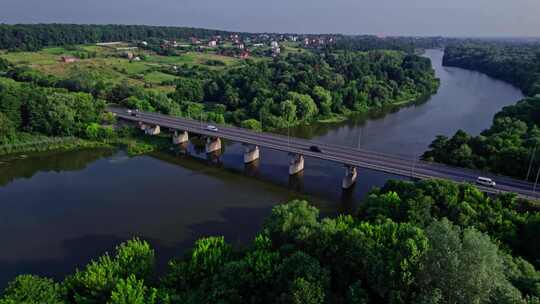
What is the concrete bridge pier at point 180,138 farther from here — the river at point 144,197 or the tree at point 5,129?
the tree at point 5,129

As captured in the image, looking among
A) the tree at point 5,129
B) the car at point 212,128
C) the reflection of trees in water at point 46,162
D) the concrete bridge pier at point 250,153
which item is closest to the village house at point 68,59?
the tree at point 5,129

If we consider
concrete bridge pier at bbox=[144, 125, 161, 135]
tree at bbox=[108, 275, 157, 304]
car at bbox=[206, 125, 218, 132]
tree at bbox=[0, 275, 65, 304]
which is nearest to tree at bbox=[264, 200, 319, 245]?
tree at bbox=[108, 275, 157, 304]

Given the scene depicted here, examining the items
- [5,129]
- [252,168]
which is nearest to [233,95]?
[252,168]

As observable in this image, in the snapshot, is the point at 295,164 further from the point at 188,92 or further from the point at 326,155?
the point at 188,92

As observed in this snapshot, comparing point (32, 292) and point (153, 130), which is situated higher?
point (32, 292)

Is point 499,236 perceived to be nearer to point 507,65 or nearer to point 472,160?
point 472,160

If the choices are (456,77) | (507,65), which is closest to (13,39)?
(456,77)
